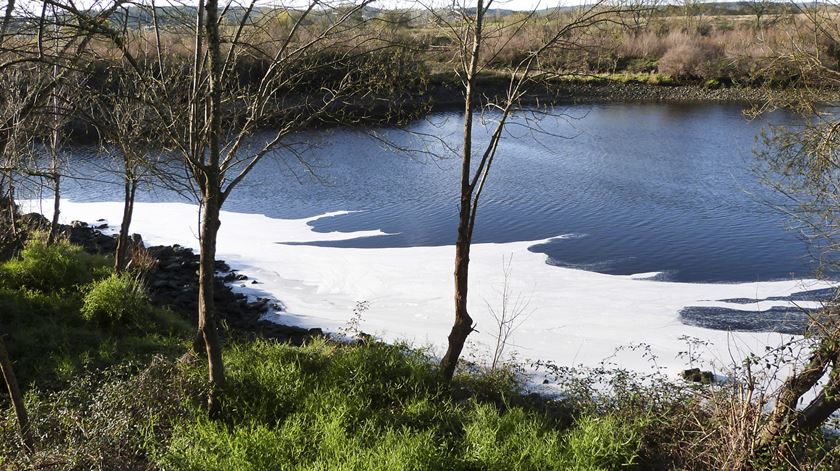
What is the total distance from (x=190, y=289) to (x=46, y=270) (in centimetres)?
288

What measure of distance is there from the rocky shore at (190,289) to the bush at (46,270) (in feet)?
3.71

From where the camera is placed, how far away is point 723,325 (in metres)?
10.2

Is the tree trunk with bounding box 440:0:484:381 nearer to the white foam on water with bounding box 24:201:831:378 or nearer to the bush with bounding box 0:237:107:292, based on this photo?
the white foam on water with bounding box 24:201:831:378

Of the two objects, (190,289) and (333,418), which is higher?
(333,418)

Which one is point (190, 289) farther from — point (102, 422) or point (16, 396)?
point (16, 396)

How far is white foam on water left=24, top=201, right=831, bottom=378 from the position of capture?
9.62m

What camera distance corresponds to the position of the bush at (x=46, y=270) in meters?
8.70

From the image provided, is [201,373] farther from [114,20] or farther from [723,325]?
[723,325]

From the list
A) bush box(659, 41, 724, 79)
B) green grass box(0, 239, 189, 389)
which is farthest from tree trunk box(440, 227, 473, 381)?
bush box(659, 41, 724, 79)

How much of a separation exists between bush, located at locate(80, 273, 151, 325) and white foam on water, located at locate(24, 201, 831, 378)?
2577 millimetres

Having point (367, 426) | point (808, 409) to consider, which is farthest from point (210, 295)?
point (808, 409)

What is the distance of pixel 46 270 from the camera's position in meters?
8.89

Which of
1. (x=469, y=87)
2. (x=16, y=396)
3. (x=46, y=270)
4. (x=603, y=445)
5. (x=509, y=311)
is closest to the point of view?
(x=16, y=396)

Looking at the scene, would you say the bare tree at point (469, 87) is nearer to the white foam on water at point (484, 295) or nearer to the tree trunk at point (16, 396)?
the white foam on water at point (484, 295)
